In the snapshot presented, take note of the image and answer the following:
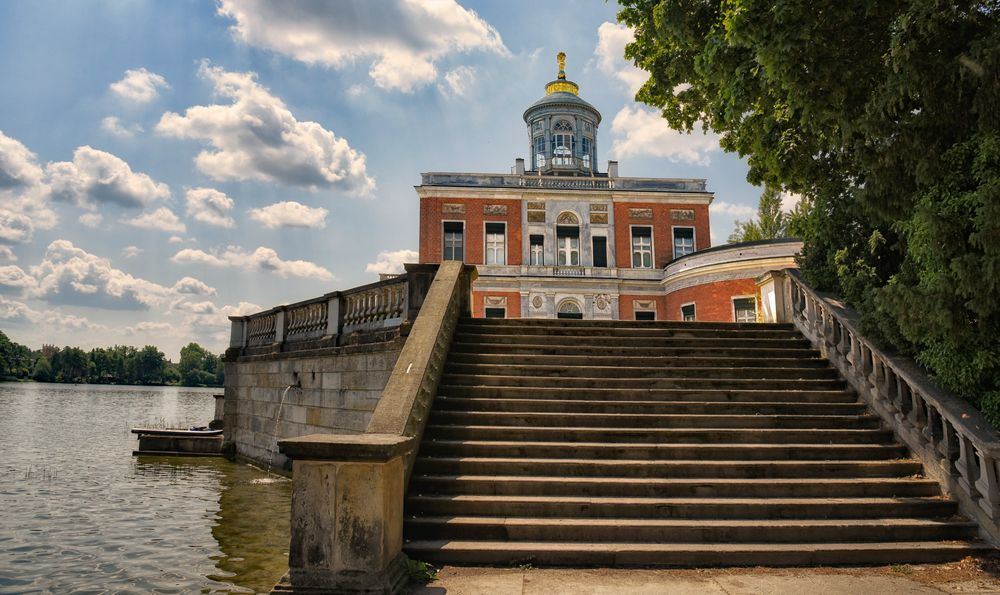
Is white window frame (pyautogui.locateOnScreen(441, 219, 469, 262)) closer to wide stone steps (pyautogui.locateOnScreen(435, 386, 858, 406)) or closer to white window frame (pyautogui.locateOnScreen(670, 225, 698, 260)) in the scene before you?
white window frame (pyautogui.locateOnScreen(670, 225, 698, 260))

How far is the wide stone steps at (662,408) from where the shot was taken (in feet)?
24.2

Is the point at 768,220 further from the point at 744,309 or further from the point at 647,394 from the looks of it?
the point at 647,394

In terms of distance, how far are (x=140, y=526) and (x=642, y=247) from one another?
1085 inches

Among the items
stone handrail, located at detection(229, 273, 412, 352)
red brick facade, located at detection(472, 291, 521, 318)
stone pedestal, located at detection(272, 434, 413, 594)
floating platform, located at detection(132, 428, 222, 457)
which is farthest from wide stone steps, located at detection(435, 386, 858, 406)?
red brick facade, located at detection(472, 291, 521, 318)

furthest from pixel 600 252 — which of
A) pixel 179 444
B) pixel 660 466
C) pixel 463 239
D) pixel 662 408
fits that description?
pixel 660 466

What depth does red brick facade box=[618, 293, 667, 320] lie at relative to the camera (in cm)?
3055

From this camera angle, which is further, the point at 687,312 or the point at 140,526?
the point at 687,312

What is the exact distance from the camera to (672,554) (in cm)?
501

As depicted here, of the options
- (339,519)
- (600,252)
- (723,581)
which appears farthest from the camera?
(600,252)

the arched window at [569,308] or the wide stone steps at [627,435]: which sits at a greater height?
the arched window at [569,308]

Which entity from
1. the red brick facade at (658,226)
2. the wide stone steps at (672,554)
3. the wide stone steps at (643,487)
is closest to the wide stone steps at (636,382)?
the wide stone steps at (643,487)

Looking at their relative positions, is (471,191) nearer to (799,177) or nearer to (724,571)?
(799,177)

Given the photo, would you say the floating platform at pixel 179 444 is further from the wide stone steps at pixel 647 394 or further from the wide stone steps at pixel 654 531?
the wide stone steps at pixel 654 531

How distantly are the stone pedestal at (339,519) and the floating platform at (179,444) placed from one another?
13313mm
